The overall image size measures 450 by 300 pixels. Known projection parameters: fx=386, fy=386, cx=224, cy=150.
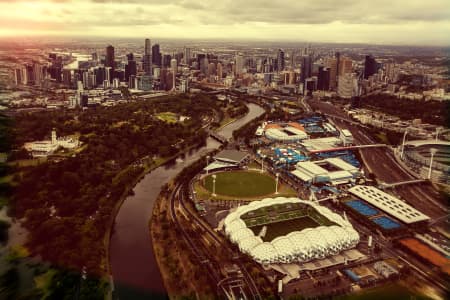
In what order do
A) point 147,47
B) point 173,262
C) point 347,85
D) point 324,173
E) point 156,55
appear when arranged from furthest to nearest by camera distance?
point 156,55 → point 147,47 → point 347,85 → point 324,173 → point 173,262

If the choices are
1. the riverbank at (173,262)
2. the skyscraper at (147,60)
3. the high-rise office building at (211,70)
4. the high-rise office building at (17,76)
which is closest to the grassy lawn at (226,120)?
the high-rise office building at (17,76)

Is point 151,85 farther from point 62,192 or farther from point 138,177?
point 62,192

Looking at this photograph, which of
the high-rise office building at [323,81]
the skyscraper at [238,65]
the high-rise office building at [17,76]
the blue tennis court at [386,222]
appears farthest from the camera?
the skyscraper at [238,65]

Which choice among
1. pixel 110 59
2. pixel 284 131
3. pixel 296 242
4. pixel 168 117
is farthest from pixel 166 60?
pixel 296 242

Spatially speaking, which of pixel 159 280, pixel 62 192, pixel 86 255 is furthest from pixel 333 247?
pixel 62 192

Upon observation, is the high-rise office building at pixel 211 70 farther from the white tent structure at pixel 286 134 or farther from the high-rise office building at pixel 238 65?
the white tent structure at pixel 286 134

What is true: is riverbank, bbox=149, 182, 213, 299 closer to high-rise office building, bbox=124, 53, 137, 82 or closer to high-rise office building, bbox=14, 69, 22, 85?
high-rise office building, bbox=14, 69, 22, 85

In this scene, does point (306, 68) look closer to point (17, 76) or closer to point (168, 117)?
point (168, 117)
